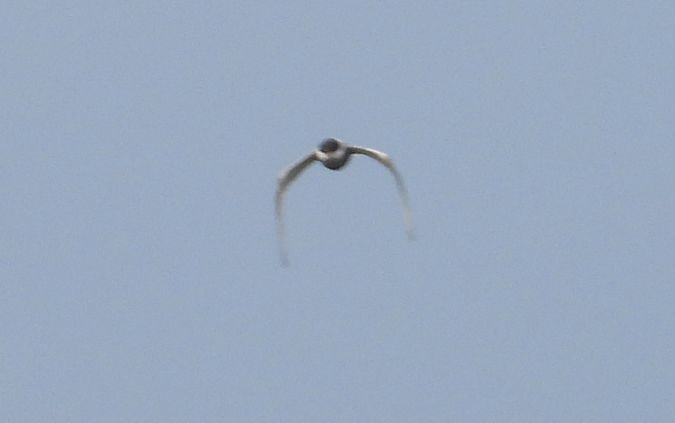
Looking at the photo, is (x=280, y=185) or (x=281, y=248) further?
(x=280, y=185)

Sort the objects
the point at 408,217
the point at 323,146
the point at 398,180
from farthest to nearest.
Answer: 1. the point at 323,146
2. the point at 398,180
3. the point at 408,217

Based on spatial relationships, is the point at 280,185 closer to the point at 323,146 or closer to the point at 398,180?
the point at 323,146

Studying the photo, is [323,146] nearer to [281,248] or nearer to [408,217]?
[281,248]

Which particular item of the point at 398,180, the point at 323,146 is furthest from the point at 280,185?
the point at 398,180

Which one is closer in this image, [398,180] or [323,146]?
[398,180]

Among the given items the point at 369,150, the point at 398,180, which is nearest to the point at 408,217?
the point at 398,180

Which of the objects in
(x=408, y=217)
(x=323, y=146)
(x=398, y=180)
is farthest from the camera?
(x=323, y=146)
